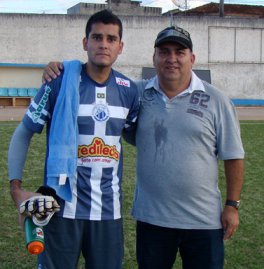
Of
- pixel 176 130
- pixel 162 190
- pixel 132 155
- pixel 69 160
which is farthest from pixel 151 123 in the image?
pixel 132 155

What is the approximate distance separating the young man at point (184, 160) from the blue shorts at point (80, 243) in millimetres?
310

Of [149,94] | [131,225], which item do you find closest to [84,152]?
[149,94]

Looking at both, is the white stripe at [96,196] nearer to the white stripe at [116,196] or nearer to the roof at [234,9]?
the white stripe at [116,196]

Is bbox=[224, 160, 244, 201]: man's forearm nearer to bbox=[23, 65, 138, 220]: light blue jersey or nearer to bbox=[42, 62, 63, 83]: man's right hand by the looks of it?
bbox=[23, 65, 138, 220]: light blue jersey

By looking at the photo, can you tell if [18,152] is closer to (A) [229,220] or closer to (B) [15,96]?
(A) [229,220]

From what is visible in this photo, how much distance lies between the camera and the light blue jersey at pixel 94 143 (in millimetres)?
2863

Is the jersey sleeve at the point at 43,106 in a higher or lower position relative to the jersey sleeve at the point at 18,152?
higher

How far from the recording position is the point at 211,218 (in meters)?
Answer: 3.10

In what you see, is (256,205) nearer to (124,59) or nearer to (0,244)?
(0,244)

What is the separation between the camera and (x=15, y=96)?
93.3ft

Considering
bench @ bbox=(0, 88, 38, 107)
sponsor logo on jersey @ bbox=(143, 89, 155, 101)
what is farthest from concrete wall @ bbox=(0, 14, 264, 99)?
sponsor logo on jersey @ bbox=(143, 89, 155, 101)

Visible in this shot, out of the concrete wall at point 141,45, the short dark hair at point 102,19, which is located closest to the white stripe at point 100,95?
the short dark hair at point 102,19

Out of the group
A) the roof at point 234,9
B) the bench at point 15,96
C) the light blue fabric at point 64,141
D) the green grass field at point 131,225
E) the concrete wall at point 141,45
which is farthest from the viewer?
the roof at point 234,9

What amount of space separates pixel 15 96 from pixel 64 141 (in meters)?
26.5
